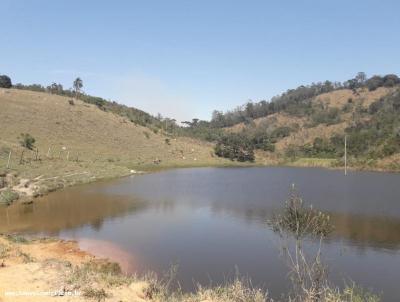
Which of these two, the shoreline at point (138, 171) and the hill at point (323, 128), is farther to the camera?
the hill at point (323, 128)

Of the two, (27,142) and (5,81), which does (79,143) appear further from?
(5,81)

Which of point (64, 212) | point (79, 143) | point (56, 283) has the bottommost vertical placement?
point (64, 212)

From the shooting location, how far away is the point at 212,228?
29.6 meters

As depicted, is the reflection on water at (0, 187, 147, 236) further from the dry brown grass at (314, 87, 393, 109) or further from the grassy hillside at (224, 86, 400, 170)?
the dry brown grass at (314, 87, 393, 109)

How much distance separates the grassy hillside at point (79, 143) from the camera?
59.2 meters

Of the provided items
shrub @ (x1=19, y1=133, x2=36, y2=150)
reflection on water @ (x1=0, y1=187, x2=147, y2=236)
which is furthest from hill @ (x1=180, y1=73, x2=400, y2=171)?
reflection on water @ (x1=0, y1=187, x2=147, y2=236)

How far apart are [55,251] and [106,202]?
1732cm

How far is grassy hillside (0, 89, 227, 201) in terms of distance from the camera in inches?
2331

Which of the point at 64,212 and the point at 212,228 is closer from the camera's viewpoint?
the point at 212,228

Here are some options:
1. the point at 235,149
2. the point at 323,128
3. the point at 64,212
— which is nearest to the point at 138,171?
the point at 64,212

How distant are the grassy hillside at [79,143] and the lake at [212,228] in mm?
10633

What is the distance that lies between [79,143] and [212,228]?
58.7m

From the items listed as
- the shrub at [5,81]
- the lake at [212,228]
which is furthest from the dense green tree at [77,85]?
the lake at [212,228]

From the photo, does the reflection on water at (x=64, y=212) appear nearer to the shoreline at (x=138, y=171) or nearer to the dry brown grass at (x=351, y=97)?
the shoreline at (x=138, y=171)
